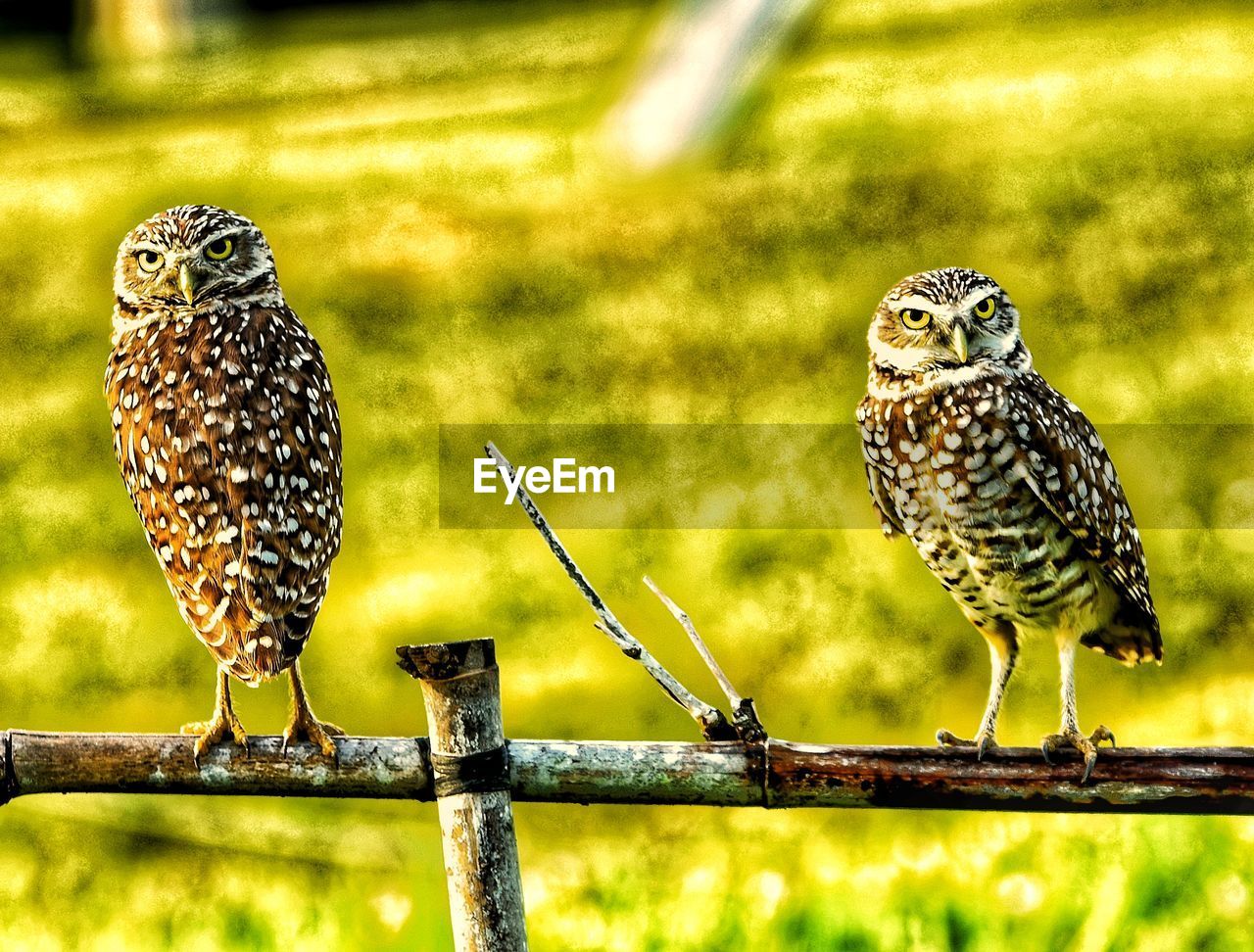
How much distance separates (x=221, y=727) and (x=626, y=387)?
0.99 m

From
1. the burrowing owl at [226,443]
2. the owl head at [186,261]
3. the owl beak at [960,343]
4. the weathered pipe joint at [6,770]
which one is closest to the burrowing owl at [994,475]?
the owl beak at [960,343]

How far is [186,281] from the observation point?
6.63 feet

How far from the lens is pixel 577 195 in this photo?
8.46 ft

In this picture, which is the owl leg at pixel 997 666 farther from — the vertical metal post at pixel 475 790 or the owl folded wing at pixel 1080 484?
the vertical metal post at pixel 475 790

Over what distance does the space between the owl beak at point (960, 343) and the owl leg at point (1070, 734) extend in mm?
452

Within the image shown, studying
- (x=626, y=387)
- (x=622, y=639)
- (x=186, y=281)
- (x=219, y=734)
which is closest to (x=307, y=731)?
(x=219, y=734)

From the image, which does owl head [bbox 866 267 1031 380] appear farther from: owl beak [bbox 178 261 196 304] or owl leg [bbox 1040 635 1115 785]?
owl beak [bbox 178 261 196 304]

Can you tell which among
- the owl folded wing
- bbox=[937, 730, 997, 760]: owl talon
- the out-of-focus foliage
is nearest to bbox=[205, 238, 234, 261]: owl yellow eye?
the out-of-focus foliage

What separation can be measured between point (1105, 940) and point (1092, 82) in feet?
4.75

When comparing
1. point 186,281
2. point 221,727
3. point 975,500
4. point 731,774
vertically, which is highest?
point 186,281

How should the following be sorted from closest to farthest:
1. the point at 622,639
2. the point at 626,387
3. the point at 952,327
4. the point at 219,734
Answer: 1. the point at 622,639
2. the point at 219,734
3. the point at 952,327
4. the point at 626,387

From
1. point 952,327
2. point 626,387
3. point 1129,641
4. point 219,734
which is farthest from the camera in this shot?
point 626,387

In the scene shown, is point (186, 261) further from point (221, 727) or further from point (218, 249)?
point (221, 727)

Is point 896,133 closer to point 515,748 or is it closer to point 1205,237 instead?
point 1205,237
